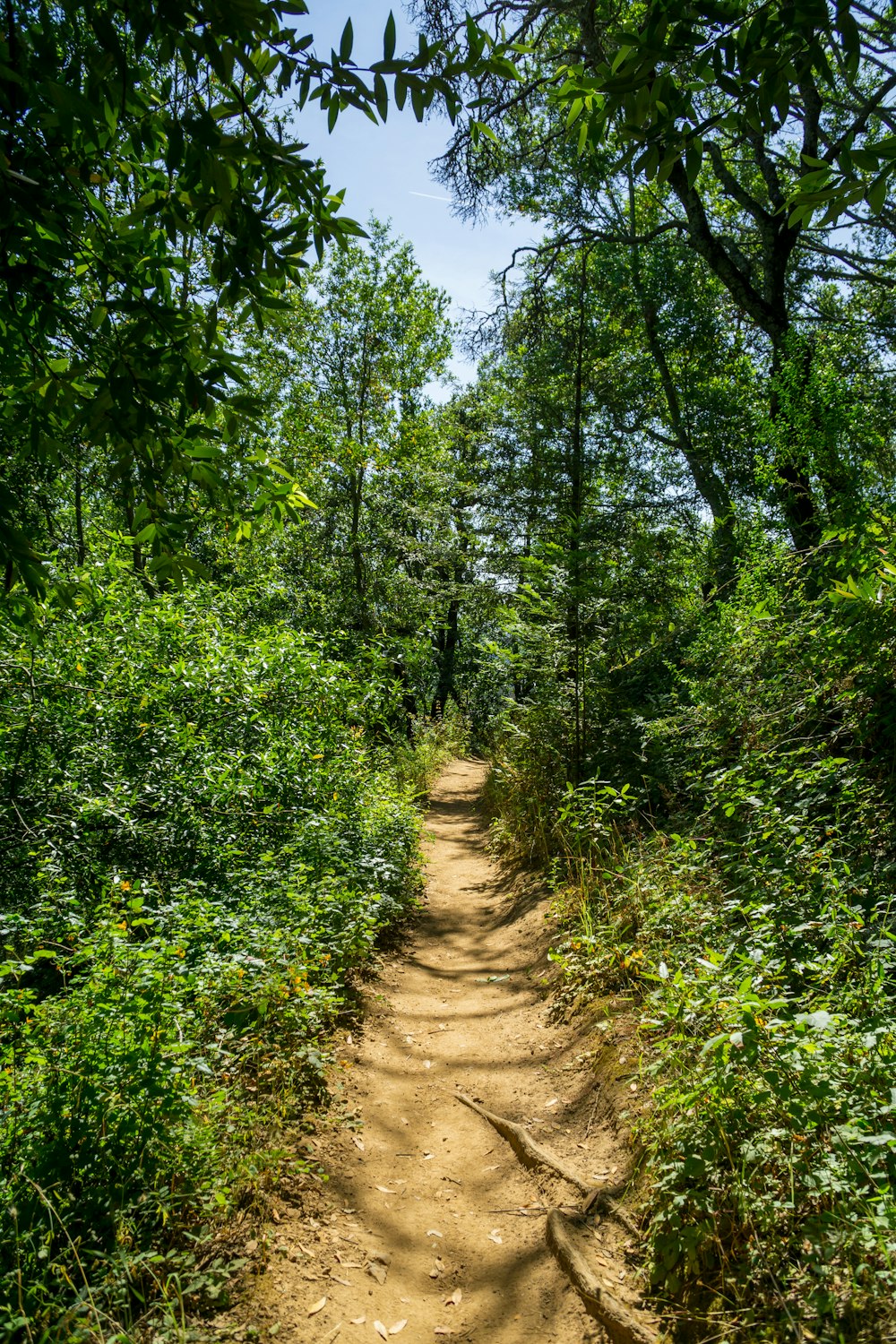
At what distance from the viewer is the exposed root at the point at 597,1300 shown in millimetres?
2404

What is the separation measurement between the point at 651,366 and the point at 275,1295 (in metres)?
15.3

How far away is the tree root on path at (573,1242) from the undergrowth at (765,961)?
0.14m

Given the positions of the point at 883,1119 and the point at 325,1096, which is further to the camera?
the point at 325,1096

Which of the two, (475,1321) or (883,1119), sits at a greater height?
(883,1119)

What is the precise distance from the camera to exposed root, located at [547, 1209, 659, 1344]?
7.89 feet

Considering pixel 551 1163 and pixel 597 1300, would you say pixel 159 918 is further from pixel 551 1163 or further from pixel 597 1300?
pixel 597 1300

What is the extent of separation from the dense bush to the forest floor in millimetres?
333

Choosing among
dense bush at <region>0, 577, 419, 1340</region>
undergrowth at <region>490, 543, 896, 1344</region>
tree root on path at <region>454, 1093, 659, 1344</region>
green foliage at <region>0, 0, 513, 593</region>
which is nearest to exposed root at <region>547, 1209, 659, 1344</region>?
tree root on path at <region>454, 1093, 659, 1344</region>

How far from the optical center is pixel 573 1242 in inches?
113

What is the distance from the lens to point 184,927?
3.67 metres

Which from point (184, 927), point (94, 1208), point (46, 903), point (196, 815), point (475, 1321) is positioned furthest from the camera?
point (196, 815)

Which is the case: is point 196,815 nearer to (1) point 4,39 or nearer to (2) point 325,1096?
(2) point 325,1096

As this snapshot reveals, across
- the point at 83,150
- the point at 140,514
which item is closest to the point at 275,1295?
the point at 140,514

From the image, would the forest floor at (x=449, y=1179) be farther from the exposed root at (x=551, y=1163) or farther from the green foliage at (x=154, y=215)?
the green foliage at (x=154, y=215)
